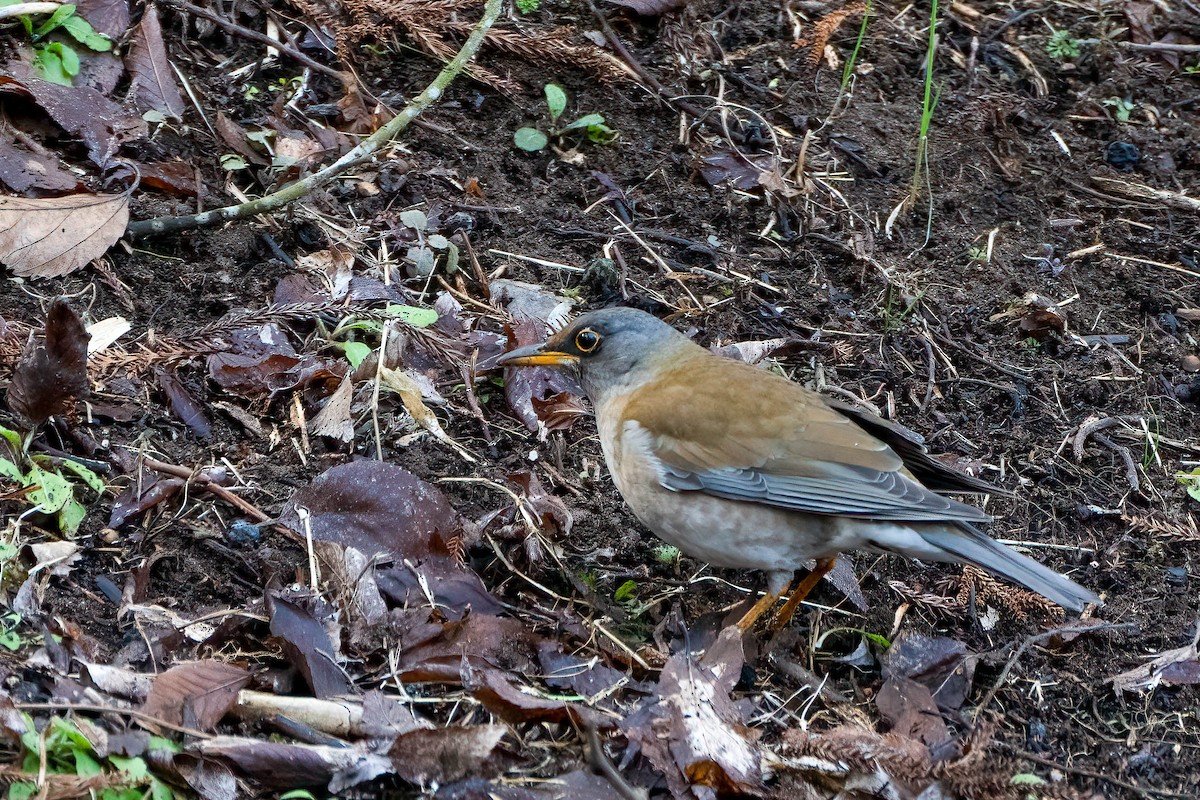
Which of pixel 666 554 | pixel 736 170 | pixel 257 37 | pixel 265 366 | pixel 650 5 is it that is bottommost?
pixel 666 554

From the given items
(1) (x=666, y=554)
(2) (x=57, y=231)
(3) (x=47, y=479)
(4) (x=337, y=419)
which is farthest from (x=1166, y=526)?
(2) (x=57, y=231)

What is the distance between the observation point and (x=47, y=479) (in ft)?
14.8

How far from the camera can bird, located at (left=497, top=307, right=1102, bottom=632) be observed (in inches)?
195

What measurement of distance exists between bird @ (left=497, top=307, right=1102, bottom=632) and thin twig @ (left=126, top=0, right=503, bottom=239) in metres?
2.03

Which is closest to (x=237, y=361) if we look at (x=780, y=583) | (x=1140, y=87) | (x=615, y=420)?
(x=615, y=420)

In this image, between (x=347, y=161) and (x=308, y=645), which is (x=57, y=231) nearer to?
(x=347, y=161)

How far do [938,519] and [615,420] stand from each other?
1.51m

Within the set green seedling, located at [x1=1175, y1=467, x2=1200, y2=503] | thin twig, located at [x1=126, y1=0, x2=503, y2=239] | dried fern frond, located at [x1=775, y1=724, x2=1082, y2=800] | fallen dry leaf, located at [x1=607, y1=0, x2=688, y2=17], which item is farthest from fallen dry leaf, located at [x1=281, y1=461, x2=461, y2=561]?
fallen dry leaf, located at [x1=607, y1=0, x2=688, y2=17]

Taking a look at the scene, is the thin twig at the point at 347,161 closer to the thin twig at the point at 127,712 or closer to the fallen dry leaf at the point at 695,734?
the thin twig at the point at 127,712

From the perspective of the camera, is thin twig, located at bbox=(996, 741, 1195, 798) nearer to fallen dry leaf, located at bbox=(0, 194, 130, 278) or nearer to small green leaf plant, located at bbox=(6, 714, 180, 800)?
small green leaf plant, located at bbox=(6, 714, 180, 800)

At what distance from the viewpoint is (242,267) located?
6.06 m

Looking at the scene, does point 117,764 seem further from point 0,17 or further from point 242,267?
point 0,17

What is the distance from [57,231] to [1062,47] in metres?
6.74

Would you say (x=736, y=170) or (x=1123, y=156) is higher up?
(x=736, y=170)
